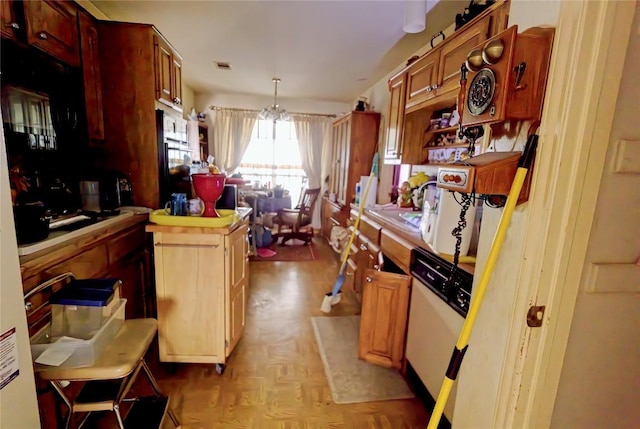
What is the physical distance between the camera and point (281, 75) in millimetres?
3975

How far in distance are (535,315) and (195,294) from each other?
62.6 inches

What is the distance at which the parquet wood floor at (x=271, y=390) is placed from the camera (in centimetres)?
154

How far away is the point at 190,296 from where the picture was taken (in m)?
1.71

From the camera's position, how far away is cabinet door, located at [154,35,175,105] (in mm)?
2113

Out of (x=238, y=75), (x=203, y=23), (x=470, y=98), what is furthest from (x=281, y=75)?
(x=470, y=98)

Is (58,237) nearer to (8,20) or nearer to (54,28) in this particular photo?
(8,20)

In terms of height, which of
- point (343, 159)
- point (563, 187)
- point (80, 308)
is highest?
point (343, 159)

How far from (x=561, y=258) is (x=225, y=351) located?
1724 millimetres

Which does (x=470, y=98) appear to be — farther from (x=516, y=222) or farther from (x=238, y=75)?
(x=238, y=75)

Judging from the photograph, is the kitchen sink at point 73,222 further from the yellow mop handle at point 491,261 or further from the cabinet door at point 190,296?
the yellow mop handle at point 491,261

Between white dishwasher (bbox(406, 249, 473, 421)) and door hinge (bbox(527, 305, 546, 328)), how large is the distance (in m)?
0.45

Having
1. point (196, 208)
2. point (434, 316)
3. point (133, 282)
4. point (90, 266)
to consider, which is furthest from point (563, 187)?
point (133, 282)

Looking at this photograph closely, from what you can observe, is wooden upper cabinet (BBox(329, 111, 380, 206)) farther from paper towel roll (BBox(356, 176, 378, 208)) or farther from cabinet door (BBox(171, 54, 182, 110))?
cabinet door (BBox(171, 54, 182, 110))

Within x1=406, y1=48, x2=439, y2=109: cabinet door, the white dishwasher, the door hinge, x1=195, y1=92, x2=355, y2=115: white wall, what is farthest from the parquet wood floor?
x1=195, y1=92, x2=355, y2=115: white wall
